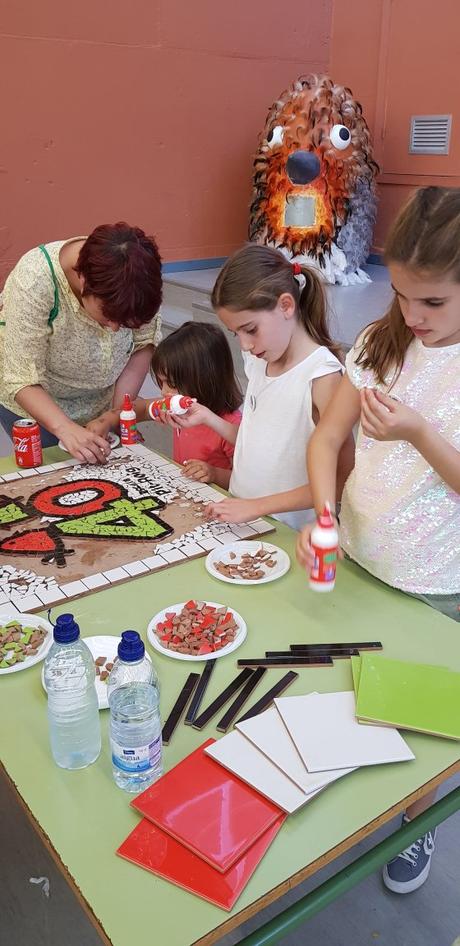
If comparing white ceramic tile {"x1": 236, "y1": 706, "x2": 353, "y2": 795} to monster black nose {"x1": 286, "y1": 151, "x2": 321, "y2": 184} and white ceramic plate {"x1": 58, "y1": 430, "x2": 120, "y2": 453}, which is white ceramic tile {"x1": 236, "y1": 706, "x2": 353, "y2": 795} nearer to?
white ceramic plate {"x1": 58, "y1": 430, "x2": 120, "y2": 453}

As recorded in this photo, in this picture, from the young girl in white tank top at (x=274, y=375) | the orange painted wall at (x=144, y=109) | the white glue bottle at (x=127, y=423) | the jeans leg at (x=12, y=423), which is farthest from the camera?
the orange painted wall at (x=144, y=109)

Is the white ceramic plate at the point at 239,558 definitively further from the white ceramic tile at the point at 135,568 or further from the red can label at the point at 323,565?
the red can label at the point at 323,565

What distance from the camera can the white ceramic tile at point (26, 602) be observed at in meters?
1.24

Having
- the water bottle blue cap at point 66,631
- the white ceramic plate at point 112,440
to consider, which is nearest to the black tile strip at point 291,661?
the water bottle blue cap at point 66,631

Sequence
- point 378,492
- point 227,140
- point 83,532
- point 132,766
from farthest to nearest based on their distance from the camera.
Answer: point 227,140 < point 83,532 < point 378,492 < point 132,766

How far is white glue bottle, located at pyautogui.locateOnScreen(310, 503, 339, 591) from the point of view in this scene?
105 cm

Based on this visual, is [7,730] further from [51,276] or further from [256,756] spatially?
A: [51,276]

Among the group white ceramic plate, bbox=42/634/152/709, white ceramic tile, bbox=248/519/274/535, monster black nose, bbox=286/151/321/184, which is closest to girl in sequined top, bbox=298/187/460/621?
white ceramic tile, bbox=248/519/274/535

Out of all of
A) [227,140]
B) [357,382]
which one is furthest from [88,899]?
[227,140]

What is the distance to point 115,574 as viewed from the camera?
1.34 metres

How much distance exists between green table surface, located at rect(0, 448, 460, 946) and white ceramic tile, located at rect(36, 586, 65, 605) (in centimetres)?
2

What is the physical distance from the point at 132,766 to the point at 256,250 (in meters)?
1.20

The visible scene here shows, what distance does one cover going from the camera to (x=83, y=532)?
1512mm

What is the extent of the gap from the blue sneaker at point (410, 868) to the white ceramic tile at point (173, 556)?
2.40 ft
